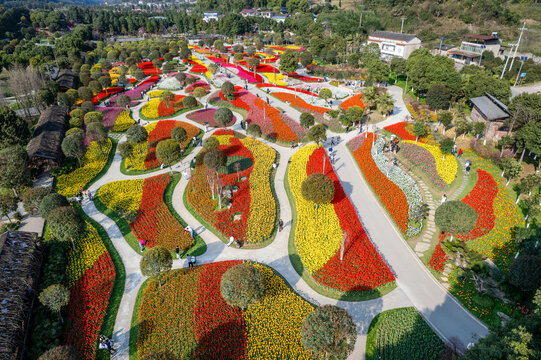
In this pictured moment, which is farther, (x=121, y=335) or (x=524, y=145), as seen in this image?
(x=524, y=145)

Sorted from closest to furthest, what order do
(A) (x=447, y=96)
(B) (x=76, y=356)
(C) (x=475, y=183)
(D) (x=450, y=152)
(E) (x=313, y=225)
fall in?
(B) (x=76, y=356)
(E) (x=313, y=225)
(C) (x=475, y=183)
(D) (x=450, y=152)
(A) (x=447, y=96)

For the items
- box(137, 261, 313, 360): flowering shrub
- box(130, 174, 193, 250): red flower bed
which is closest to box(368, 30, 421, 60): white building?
box(130, 174, 193, 250): red flower bed

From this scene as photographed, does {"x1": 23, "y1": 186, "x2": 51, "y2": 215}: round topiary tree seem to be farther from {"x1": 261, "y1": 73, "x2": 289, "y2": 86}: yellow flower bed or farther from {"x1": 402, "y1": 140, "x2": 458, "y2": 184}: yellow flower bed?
{"x1": 261, "y1": 73, "x2": 289, "y2": 86}: yellow flower bed

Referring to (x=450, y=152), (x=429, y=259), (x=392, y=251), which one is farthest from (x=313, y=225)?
(x=450, y=152)

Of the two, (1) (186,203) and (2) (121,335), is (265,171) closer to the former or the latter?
(1) (186,203)

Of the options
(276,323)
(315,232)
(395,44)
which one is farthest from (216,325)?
(395,44)

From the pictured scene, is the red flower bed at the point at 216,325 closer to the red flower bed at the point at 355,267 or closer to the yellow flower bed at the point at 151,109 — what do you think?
the red flower bed at the point at 355,267

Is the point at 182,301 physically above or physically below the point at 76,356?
below
